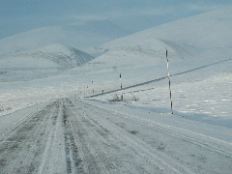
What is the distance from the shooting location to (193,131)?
16344mm

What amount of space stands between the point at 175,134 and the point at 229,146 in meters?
3.57

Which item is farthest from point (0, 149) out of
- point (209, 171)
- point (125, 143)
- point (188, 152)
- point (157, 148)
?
point (209, 171)

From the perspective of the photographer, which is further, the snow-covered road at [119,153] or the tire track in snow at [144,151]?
the snow-covered road at [119,153]


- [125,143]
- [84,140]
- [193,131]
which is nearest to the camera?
[125,143]

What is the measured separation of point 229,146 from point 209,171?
310cm

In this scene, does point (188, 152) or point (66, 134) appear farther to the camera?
point (66, 134)

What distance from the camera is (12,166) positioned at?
11.1m

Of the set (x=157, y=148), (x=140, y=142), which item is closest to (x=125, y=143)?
(x=140, y=142)

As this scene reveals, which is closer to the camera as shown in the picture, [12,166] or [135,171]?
[135,171]

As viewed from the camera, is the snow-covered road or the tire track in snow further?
the snow-covered road

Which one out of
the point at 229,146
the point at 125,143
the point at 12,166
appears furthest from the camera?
the point at 125,143

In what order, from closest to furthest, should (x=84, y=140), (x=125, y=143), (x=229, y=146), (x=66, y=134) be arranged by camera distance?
(x=229, y=146), (x=125, y=143), (x=84, y=140), (x=66, y=134)

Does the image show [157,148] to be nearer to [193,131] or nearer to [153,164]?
[153,164]

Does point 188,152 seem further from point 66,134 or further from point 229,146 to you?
point 66,134
